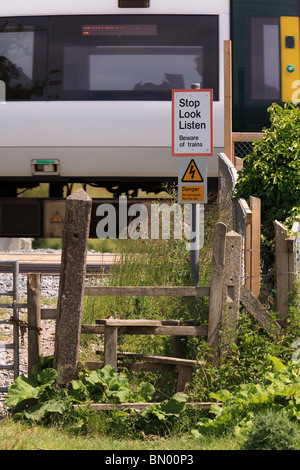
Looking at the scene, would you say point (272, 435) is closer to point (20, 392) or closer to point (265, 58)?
point (20, 392)

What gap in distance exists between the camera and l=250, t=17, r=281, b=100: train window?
1023cm

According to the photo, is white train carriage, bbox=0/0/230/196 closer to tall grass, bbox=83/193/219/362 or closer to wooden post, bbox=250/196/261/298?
tall grass, bbox=83/193/219/362

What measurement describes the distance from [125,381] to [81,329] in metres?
0.54

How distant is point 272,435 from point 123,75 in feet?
22.7

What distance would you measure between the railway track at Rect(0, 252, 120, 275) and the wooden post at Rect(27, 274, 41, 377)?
3.54 metres

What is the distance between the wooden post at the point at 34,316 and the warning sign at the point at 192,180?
64.1 inches

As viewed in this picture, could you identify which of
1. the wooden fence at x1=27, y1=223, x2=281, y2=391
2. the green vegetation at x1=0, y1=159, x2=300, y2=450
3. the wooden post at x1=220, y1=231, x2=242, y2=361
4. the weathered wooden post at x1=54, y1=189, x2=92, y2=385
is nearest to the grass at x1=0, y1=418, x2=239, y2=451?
the green vegetation at x1=0, y1=159, x2=300, y2=450

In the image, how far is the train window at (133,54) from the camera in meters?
10.1

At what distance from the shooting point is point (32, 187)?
11.0m

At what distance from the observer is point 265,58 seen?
33.7 ft

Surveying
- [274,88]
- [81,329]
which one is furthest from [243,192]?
[274,88]

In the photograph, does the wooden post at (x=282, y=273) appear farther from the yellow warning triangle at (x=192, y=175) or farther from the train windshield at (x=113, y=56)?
the train windshield at (x=113, y=56)

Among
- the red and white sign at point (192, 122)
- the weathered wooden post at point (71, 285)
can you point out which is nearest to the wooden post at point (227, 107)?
the red and white sign at point (192, 122)

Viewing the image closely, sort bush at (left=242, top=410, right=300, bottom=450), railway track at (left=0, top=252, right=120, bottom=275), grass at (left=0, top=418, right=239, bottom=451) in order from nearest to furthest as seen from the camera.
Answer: bush at (left=242, top=410, right=300, bottom=450), grass at (left=0, top=418, right=239, bottom=451), railway track at (left=0, top=252, right=120, bottom=275)
